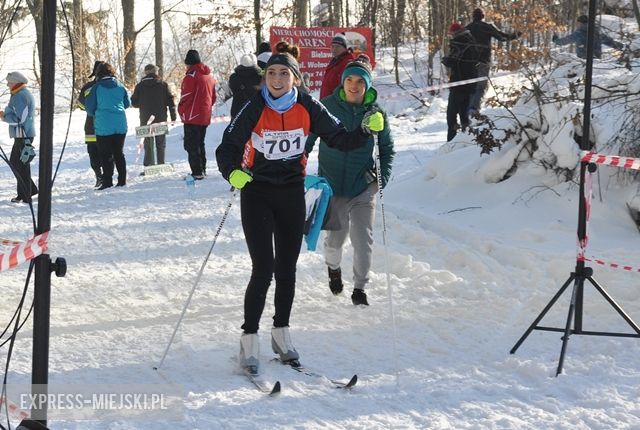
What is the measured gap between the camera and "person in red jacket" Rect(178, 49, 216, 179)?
12898 millimetres

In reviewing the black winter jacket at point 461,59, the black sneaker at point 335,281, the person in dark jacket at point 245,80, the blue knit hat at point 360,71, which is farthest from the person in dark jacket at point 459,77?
the blue knit hat at point 360,71

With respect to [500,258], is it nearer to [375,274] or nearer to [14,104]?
[375,274]

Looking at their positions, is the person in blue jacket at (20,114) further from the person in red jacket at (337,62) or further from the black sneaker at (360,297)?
the black sneaker at (360,297)

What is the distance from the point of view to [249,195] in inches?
208

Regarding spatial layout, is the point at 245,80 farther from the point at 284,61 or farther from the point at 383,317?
the point at 284,61

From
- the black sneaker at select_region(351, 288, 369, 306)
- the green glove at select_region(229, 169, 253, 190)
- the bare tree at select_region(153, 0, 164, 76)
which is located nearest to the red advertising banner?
the black sneaker at select_region(351, 288, 369, 306)

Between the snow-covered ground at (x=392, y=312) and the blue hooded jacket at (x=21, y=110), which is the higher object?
the blue hooded jacket at (x=21, y=110)

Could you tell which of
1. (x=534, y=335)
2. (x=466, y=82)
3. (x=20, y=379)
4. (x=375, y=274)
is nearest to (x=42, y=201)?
(x=20, y=379)

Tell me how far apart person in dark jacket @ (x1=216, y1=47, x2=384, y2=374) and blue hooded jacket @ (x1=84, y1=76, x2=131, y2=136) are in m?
7.60

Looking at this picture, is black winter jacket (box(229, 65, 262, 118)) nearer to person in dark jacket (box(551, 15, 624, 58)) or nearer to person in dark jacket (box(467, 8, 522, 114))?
person in dark jacket (box(467, 8, 522, 114))

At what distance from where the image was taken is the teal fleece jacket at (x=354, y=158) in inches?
269

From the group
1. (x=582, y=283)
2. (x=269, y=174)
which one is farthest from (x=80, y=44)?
(x=582, y=283)

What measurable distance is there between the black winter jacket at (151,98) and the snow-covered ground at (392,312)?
105 inches

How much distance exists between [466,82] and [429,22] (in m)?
16.4
